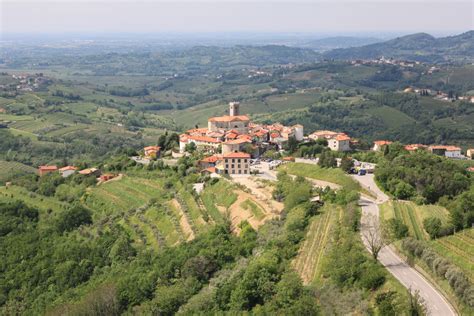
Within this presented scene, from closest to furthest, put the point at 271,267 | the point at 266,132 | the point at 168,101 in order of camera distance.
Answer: the point at 271,267
the point at 266,132
the point at 168,101

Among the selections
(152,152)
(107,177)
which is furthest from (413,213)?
(152,152)

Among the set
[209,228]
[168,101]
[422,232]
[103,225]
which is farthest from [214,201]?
[168,101]

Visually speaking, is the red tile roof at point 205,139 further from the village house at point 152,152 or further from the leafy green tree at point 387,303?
the leafy green tree at point 387,303

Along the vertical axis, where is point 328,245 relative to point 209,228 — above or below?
above

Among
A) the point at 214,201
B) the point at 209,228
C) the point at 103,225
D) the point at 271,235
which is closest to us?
the point at 271,235

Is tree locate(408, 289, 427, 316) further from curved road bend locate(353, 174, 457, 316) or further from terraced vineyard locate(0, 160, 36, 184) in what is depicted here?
terraced vineyard locate(0, 160, 36, 184)

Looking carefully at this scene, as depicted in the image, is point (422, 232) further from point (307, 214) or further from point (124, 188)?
point (124, 188)

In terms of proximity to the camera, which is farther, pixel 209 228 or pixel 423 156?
pixel 423 156
